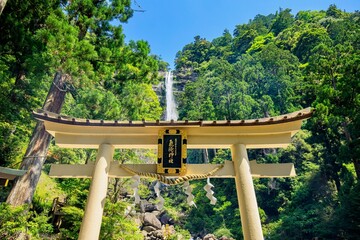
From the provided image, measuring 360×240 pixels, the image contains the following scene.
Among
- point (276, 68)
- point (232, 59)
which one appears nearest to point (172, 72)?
point (232, 59)

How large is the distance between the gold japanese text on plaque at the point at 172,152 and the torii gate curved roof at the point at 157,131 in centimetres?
11

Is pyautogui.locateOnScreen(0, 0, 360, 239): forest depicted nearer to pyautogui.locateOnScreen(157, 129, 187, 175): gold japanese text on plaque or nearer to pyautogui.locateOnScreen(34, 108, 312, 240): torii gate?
pyautogui.locateOnScreen(34, 108, 312, 240): torii gate

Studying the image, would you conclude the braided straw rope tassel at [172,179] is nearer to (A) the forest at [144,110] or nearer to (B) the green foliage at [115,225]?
(A) the forest at [144,110]

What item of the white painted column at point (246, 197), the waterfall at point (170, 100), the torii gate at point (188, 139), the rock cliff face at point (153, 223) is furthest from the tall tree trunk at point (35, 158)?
the waterfall at point (170, 100)

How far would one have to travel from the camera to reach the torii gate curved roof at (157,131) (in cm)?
387

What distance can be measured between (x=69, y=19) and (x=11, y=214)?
5.16 meters

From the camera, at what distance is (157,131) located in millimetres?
3992

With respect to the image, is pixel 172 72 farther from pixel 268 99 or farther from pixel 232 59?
pixel 268 99

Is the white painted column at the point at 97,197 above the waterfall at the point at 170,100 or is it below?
below

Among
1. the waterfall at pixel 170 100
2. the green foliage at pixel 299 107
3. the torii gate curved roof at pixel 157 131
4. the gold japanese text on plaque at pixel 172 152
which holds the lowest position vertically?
the gold japanese text on plaque at pixel 172 152

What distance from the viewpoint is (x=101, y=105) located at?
1022 centimetres

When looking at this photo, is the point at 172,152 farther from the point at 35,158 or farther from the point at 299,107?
the point at 299,107

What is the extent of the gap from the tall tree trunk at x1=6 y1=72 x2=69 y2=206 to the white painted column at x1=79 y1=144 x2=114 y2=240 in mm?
3354

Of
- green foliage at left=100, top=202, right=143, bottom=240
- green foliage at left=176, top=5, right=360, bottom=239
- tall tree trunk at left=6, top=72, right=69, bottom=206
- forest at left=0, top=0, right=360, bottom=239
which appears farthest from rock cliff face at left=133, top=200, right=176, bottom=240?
tall tree trunk at left=6, top=72, right=69, bottom=206
